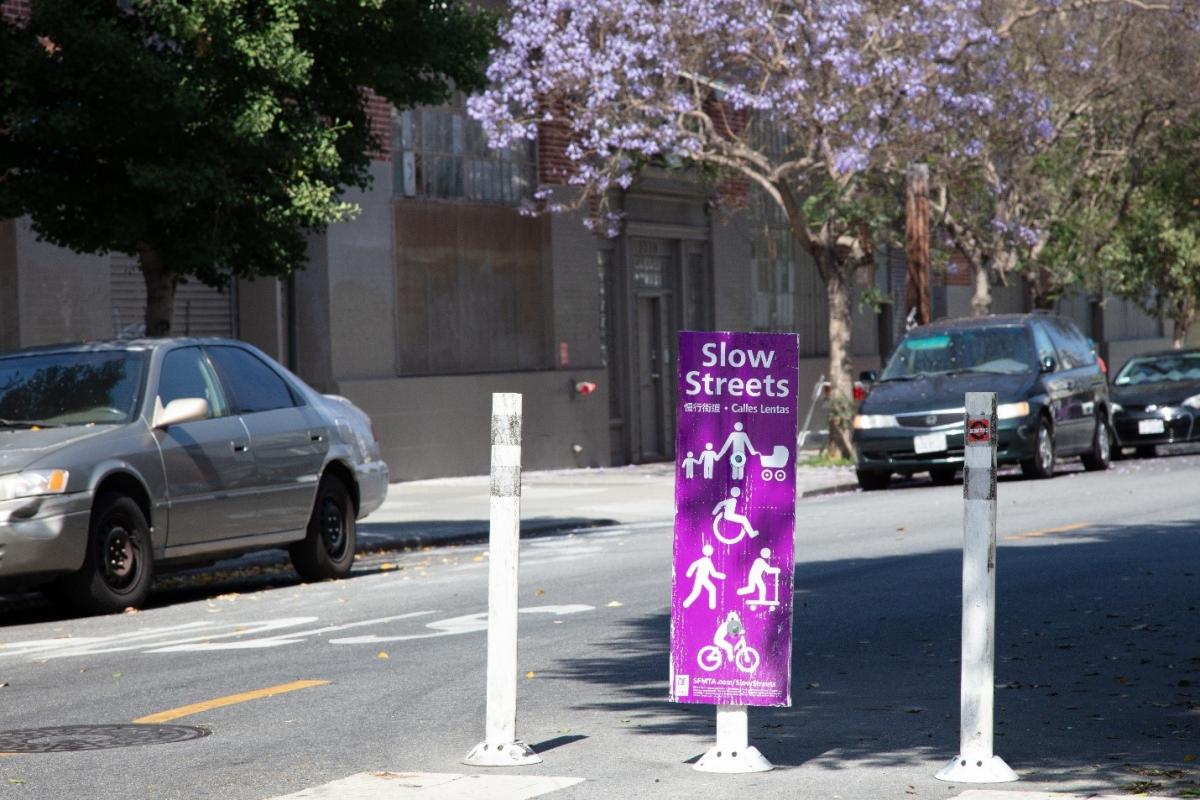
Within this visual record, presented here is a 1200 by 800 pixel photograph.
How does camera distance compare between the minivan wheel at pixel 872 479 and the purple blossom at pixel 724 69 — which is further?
the purple blossom at pixel 724 69

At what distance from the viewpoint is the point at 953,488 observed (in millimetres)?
22781

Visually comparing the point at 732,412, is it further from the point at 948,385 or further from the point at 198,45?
the point at 948,385

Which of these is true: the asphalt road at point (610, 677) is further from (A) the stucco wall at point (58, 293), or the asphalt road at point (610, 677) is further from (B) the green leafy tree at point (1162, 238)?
(B) the green leafy tree at point (1162, 238)

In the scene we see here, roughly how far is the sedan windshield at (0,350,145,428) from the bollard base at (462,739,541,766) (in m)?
6.07

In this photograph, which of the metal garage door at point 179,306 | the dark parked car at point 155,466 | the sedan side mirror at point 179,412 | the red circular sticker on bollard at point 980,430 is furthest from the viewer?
the metal garage door at point 179,306

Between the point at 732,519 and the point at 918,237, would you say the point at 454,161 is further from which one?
the point at 732,519

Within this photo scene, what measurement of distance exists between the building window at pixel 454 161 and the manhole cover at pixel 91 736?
18.4 meters

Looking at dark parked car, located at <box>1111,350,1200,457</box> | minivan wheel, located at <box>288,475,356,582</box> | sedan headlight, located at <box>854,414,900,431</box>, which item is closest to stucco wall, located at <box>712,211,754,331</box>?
dark parked car, located at <box>1111,350,1200,457</box>

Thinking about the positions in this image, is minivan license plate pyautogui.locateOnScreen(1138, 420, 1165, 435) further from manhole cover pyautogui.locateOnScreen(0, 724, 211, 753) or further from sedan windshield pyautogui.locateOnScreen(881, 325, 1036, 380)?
manhole cover pyautogui.locateOnScreen(0, 724, 211, 753)

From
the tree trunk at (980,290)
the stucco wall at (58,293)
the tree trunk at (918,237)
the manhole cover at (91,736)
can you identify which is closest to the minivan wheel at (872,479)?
the tree trunk at (918,237)

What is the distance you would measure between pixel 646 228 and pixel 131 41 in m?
16.9

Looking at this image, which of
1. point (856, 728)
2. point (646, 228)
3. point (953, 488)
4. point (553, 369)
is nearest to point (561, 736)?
point (856, 728)

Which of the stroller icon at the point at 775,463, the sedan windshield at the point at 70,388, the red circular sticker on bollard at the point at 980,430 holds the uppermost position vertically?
the sedan windshield at the point at 70,388

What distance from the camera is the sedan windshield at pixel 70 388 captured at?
12.5 meters
